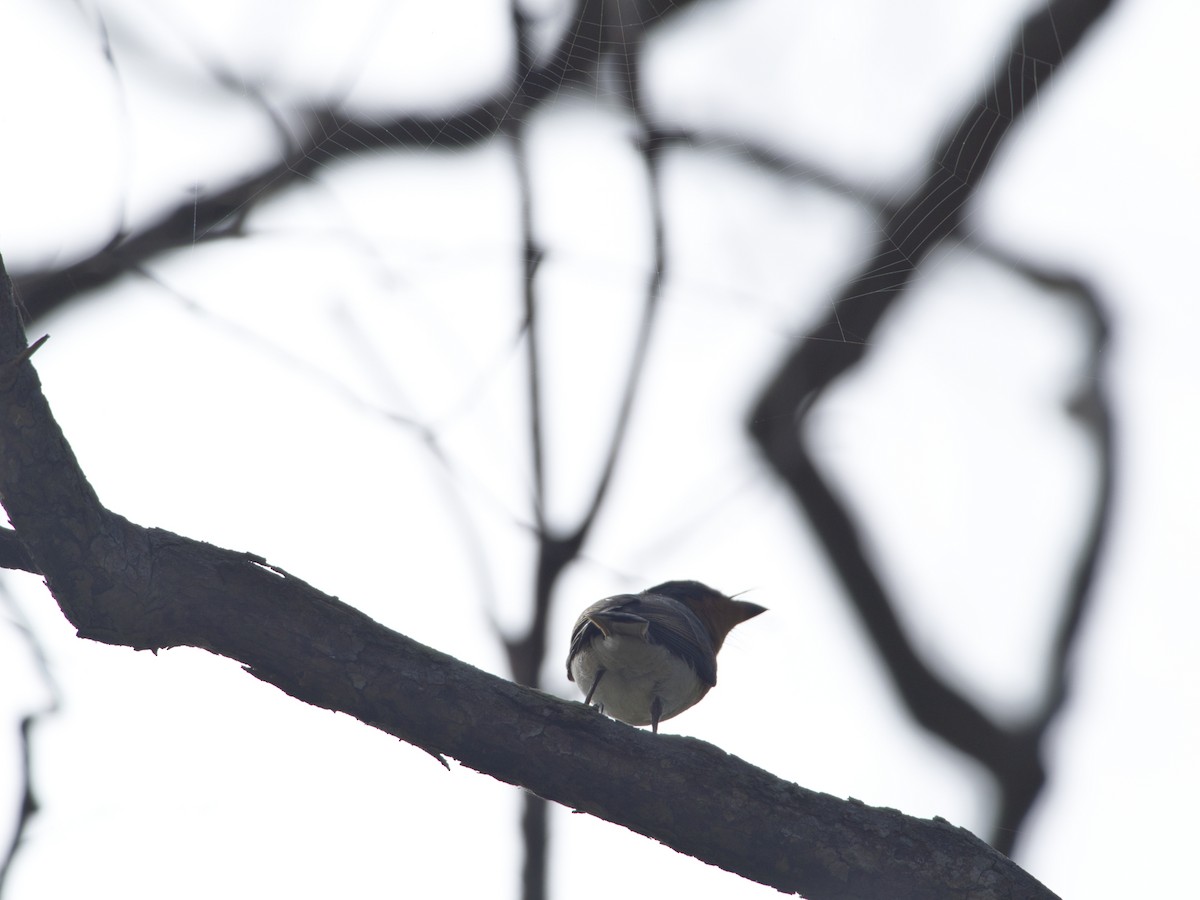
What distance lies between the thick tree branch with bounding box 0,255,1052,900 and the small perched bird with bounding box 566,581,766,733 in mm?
1053

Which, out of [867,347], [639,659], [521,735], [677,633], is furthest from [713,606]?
[521,735]

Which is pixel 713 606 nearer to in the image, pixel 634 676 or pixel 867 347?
pixel 634 676

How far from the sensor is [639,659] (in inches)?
140

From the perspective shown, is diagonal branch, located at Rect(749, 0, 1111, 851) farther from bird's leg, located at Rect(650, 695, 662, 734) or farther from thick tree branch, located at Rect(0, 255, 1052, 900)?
thick tree branch, located at Rect(0, 255, 1052, 900)

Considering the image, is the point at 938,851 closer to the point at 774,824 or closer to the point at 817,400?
the point at 774,824

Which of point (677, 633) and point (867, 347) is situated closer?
point (677, 633)

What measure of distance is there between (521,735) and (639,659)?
1.23m

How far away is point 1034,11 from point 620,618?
8.99 ft

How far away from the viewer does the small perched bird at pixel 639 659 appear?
3.53 metres

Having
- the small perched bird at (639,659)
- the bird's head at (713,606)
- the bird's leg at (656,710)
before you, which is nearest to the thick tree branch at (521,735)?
the small perched bird at (639,659)

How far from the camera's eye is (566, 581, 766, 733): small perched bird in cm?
353

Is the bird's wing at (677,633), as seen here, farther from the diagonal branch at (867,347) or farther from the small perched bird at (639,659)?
the diagonal branch at (867,347)

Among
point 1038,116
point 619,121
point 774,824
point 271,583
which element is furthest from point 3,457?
point 1038,116

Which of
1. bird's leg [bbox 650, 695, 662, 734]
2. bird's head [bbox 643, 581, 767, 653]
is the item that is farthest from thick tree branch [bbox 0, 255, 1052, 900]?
bird's head [bbox 643, 581, 767, 653]
